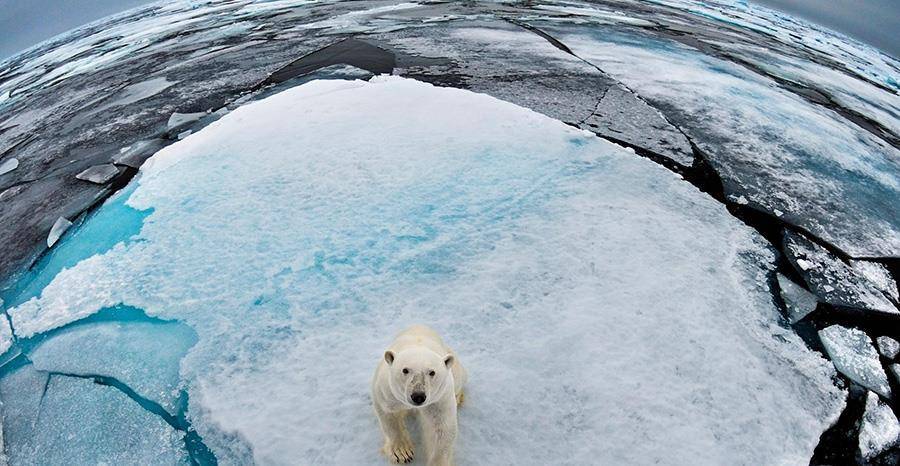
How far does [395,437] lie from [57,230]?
8.51 feet

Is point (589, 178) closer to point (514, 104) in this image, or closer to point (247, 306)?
point (514, 104)

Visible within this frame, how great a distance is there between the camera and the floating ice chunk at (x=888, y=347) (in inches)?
76.3

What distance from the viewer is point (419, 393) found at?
1.09m

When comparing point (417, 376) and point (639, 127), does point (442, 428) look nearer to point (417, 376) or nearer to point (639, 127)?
point (417, 376)

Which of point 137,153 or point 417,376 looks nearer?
point 417,376

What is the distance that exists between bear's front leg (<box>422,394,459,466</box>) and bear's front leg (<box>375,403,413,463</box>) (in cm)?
8

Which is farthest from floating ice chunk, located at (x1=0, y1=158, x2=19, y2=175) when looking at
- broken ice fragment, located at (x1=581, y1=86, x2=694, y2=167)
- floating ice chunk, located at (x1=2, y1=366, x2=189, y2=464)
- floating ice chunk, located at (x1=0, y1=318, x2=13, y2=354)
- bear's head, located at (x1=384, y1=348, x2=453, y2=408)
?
broken ice fragment, located at (x1=581, y1=86, x2=694, y2=167)

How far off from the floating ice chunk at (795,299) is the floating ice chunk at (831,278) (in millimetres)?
75

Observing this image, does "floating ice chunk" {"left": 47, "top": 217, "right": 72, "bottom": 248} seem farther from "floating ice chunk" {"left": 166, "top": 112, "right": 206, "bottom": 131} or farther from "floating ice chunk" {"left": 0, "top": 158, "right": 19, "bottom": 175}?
"floating ice chunk" {"left": 0, "top": 158, "right": 19, "bottom": 175}

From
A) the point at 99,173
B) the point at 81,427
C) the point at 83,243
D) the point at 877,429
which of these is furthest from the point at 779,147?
the point at 99,173

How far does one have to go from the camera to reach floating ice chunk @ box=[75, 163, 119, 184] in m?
3.19

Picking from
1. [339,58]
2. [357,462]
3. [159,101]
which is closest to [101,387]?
[357,462]

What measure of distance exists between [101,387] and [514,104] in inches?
126

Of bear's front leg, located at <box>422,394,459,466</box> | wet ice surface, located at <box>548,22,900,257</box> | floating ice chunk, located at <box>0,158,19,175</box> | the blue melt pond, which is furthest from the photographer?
floating ice chunk, located at <box>0,158,19,175</box>
